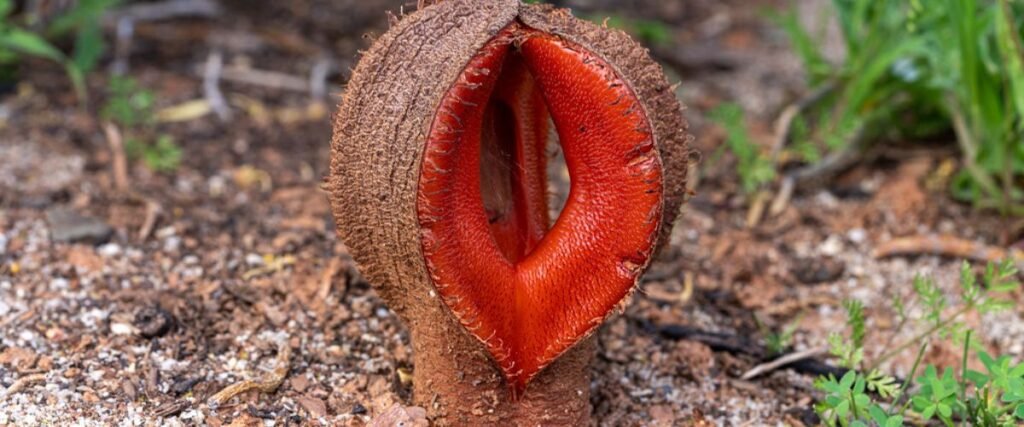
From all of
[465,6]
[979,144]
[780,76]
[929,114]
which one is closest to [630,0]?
[780,76]

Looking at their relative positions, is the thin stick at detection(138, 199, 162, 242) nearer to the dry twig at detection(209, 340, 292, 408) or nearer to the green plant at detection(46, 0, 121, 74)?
the dry twig at detection(209, 340, 292, 408)

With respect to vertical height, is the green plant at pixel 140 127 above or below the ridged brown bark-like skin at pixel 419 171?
below

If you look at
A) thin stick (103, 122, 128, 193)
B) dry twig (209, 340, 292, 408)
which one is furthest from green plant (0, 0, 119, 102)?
dry twig (209, 340, 292, 408)

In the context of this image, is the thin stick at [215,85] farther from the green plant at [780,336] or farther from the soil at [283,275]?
the green plant at [780,336]

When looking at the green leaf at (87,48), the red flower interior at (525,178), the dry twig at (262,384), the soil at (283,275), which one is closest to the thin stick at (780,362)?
the soil at (283,275)

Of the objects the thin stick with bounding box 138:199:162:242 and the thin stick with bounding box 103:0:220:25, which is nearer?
the thin stick with bounding box 138:199:162:242

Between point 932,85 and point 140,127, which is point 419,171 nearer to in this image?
point 932,85

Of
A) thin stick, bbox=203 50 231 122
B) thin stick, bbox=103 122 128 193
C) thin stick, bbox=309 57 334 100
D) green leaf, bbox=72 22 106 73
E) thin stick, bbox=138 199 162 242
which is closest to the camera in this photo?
thin stick, bbox=138 199 162 242
